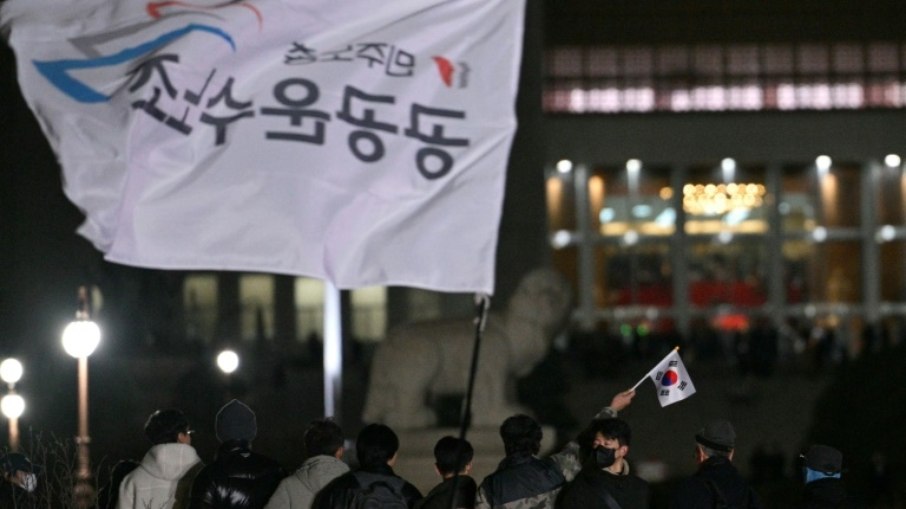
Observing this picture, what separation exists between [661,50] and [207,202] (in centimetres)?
5379

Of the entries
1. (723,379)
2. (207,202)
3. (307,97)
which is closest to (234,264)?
(207,202)

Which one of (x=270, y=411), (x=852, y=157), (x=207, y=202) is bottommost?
(x=270, y=411)

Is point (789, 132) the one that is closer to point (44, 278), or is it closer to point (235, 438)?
point (44, 278)

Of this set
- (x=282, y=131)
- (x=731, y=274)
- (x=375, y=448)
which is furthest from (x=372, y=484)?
(x=731, y=274)

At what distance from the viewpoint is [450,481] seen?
6.66 meters

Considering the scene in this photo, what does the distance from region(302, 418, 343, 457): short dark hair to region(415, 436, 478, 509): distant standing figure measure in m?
0.44

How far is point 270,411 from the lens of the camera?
31375 millimetres

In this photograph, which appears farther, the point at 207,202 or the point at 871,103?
the point at 871,103

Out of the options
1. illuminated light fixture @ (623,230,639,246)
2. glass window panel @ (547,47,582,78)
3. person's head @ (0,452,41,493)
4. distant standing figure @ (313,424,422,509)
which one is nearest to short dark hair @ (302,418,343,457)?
distant standing figure @ (313,424,422,509)

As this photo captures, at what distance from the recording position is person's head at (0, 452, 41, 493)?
25.6 feet

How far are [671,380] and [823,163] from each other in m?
52.1

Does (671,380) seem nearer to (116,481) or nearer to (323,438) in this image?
(323,438)

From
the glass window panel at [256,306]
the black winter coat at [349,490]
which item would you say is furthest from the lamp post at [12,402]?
the glass window panel at [256,306]

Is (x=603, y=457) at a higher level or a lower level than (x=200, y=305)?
lower
